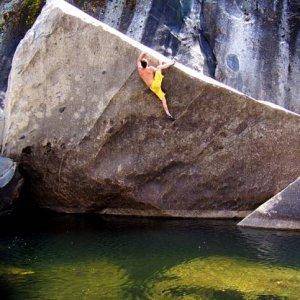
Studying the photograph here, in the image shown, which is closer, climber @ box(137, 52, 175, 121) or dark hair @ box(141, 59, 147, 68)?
climber @ box(137, 52, 175, 121)

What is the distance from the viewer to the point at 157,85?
37.3 ft

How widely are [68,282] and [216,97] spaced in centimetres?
516

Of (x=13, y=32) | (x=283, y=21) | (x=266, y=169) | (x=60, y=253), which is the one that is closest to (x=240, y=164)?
(x=266, y=169)

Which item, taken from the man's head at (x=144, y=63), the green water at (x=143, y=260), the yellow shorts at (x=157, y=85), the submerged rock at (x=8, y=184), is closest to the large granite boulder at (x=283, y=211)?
the green water at (x=143, y=260)

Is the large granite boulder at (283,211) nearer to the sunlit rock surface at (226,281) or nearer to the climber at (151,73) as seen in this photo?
the sunlit rock surface at (226,281)

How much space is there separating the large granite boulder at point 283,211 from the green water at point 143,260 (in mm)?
347

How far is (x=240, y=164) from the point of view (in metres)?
12.4

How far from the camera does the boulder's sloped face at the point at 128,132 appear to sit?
11.8m

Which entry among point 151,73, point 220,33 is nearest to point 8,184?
point 151,73

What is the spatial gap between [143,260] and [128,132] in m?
3.17

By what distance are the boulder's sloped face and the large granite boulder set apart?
0.87 metres

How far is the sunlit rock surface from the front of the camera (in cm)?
823

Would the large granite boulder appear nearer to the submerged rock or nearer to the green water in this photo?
the green water

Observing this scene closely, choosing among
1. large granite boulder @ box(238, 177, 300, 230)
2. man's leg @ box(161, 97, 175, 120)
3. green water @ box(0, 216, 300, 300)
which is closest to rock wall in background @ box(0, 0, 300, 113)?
man's leg @ box(161, 97, 175, 120)
